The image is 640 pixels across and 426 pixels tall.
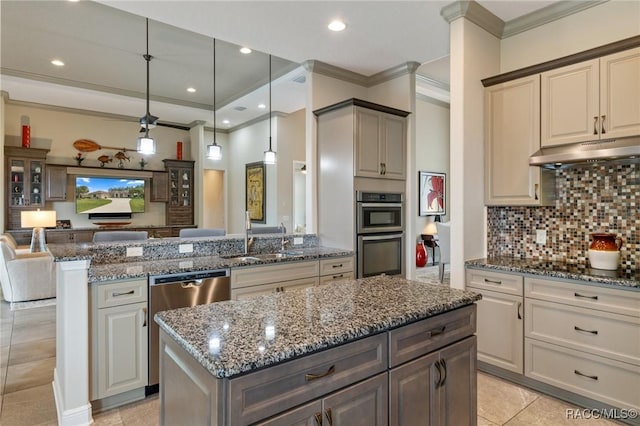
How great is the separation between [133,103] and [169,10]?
4259 millimetres

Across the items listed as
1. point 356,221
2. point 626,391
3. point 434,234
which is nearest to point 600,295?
point 626,391

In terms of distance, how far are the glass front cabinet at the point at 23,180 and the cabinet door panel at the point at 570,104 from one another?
25.8 feet

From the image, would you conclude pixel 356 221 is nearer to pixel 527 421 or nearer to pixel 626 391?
pixel 527 421

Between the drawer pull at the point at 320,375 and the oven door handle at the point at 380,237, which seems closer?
the drawer pull at the point at 320,375

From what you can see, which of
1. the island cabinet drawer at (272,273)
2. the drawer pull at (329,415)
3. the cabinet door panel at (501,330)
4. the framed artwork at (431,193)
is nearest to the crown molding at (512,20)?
the cabinet door panel at (501,330)

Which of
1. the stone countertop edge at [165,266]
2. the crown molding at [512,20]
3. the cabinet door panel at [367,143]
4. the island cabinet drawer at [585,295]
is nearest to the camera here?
the island cabinet drawer at [585,295]

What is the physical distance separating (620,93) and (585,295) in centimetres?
137

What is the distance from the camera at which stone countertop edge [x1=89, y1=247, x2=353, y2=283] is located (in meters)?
2.40

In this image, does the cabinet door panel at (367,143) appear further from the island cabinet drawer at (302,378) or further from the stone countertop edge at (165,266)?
the island cabinet drawer at (302,378)

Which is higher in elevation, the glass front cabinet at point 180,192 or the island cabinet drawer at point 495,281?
the glass front cabinet at point 180,192

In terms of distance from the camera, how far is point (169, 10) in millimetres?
2979

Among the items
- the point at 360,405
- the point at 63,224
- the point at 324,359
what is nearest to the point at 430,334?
the point at 360,405

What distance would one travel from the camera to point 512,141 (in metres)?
2.93

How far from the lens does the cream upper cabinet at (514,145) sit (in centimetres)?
280
